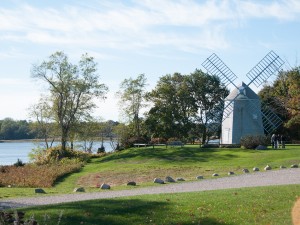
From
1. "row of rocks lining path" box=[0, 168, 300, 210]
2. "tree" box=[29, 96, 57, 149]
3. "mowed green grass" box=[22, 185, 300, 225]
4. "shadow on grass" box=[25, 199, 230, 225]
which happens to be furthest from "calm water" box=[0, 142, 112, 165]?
A: "shadow on grass" box=[25, 199, 230, 225]

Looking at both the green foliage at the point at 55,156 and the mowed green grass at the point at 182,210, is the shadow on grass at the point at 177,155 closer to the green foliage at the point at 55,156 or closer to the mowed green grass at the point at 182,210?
the green foliage at the point at 55,156

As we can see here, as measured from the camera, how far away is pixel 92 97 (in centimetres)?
5391

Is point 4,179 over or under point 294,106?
under

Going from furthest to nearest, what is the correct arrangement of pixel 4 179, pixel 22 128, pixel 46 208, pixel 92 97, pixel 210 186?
pixel 22 128
pixel 92 97
pixel 4 179
pixel 210 186
pixel 46 208

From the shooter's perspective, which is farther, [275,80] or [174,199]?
[275,80]

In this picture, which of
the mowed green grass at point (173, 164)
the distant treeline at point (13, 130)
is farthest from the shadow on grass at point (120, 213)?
the distant treeline at point (13, 130)

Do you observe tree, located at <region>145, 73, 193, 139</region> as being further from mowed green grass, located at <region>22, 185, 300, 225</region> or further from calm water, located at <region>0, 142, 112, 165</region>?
mowed green grass, located at <region>22, 185, 300, 225</region>

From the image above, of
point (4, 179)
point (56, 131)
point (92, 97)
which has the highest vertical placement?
point (92, 97)

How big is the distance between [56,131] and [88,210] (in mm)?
41666

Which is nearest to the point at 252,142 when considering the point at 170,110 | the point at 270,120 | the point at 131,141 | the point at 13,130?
the point at 270,120

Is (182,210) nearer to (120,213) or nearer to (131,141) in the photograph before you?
(120,213)

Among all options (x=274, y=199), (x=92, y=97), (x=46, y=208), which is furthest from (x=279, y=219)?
(x=92, y=97)

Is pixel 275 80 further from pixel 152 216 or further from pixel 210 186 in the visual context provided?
pixel 152 216

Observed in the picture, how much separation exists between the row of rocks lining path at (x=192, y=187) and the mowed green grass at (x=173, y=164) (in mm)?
3173
